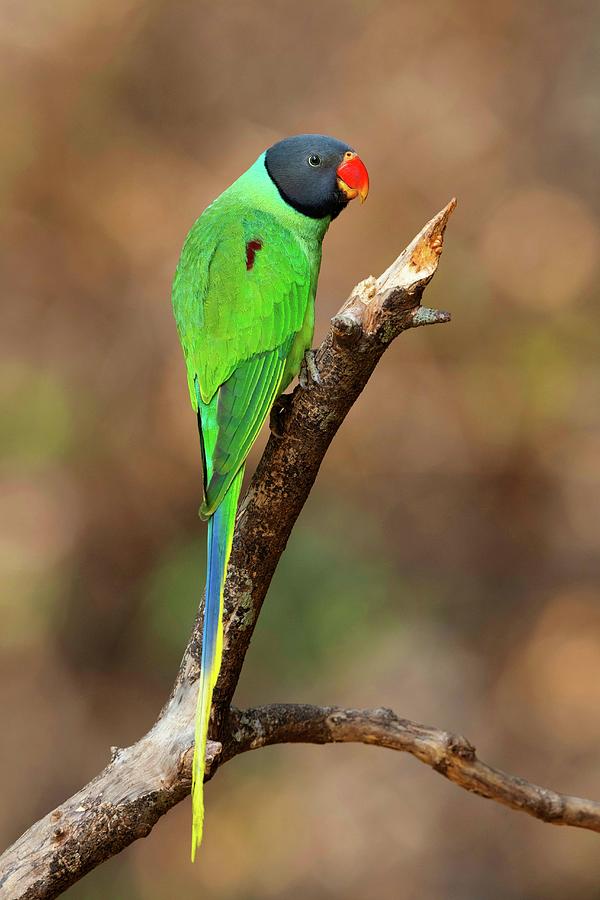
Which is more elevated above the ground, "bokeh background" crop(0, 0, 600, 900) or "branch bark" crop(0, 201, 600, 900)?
"bokeh background" crop(0, 0, 600, 900)

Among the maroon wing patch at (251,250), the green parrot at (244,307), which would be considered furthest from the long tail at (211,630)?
the maroon wing patch at (251,250)

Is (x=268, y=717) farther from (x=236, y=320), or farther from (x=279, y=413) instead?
(x=236, y=320)

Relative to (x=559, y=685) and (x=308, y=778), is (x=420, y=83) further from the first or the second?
(x=308, y=778)

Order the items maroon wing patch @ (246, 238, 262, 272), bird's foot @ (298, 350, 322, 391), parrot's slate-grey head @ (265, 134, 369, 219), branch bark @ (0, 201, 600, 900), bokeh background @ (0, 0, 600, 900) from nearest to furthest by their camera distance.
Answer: branch bark @ (0, 201, 600, 900) → bird's foot @ (298, 350, 322, 391) → maroon wing patch @ (246, 238, 262, 272) → parrot's slate-grey head @ (265, 134, 369, 219) → bokeh background @ (0, 0, 600, 900)

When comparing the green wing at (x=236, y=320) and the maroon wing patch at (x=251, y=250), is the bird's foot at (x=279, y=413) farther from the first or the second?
the maroon wing patch at (x=251, y=250)

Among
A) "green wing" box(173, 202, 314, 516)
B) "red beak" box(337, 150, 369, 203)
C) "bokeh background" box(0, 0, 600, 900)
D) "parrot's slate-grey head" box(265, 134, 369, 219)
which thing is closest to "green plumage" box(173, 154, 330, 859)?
"green wing" box(173, 202, 314, 516)

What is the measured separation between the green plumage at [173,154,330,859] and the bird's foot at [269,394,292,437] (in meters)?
0.04

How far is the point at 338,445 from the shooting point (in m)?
5.81

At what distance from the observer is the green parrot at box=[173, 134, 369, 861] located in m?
2.35

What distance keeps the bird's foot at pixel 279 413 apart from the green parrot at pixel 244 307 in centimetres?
3

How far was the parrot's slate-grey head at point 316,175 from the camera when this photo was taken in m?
2.98

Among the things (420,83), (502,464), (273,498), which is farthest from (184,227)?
(273,498)

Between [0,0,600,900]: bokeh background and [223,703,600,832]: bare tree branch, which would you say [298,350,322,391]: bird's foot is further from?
[0,0,600,900]: bokeh background

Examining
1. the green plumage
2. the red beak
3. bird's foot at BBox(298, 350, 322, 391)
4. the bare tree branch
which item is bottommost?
the bare tree branch
